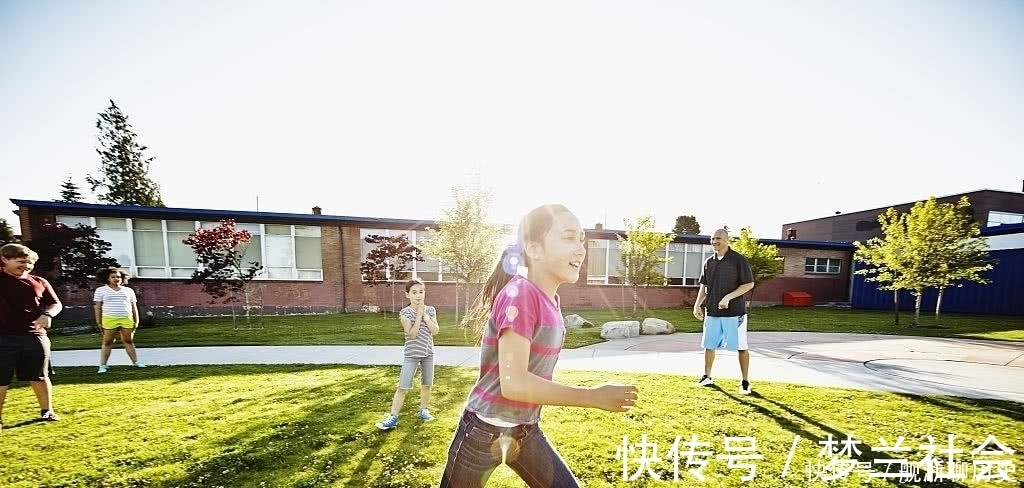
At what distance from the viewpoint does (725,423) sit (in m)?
4.38

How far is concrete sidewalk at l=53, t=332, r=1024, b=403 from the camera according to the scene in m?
6.06

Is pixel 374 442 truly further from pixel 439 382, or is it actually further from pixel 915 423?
pixel 915 423

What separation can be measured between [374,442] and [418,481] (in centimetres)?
97

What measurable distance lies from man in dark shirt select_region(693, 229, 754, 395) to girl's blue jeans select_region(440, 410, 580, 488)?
14.4 ft

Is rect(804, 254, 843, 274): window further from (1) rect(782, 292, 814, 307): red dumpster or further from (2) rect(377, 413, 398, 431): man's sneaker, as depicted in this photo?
(2) rect(377, 413, 398, 431): man's sneaker

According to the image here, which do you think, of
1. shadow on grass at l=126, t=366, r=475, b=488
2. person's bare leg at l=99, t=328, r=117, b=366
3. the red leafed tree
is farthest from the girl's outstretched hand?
the red leafed tree

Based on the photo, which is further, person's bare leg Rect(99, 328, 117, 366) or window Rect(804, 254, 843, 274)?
window Rect(804, 254, 843, 274)

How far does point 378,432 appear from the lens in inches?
164

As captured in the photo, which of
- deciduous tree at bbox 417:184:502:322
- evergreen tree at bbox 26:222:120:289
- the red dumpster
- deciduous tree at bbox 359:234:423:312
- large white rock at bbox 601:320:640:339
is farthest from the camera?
the red dumpster

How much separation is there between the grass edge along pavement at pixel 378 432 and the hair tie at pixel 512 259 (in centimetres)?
233

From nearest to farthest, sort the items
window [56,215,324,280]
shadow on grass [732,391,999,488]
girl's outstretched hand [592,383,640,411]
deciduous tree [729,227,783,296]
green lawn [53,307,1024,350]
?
1. girl's outstretched hand [592,383,640,411]
2. shadow on grass [732,391,999,488]
3. green lawn [53,307,1024,350]
4. window [56,215,324,280]
5. deciduous tree [729,227,783,296]

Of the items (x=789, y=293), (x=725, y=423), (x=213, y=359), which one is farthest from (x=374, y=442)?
(x=789, y=293)

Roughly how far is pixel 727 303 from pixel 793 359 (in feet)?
13.1

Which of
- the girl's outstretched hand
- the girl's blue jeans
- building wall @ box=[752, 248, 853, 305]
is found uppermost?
the girl's outstretched hand
